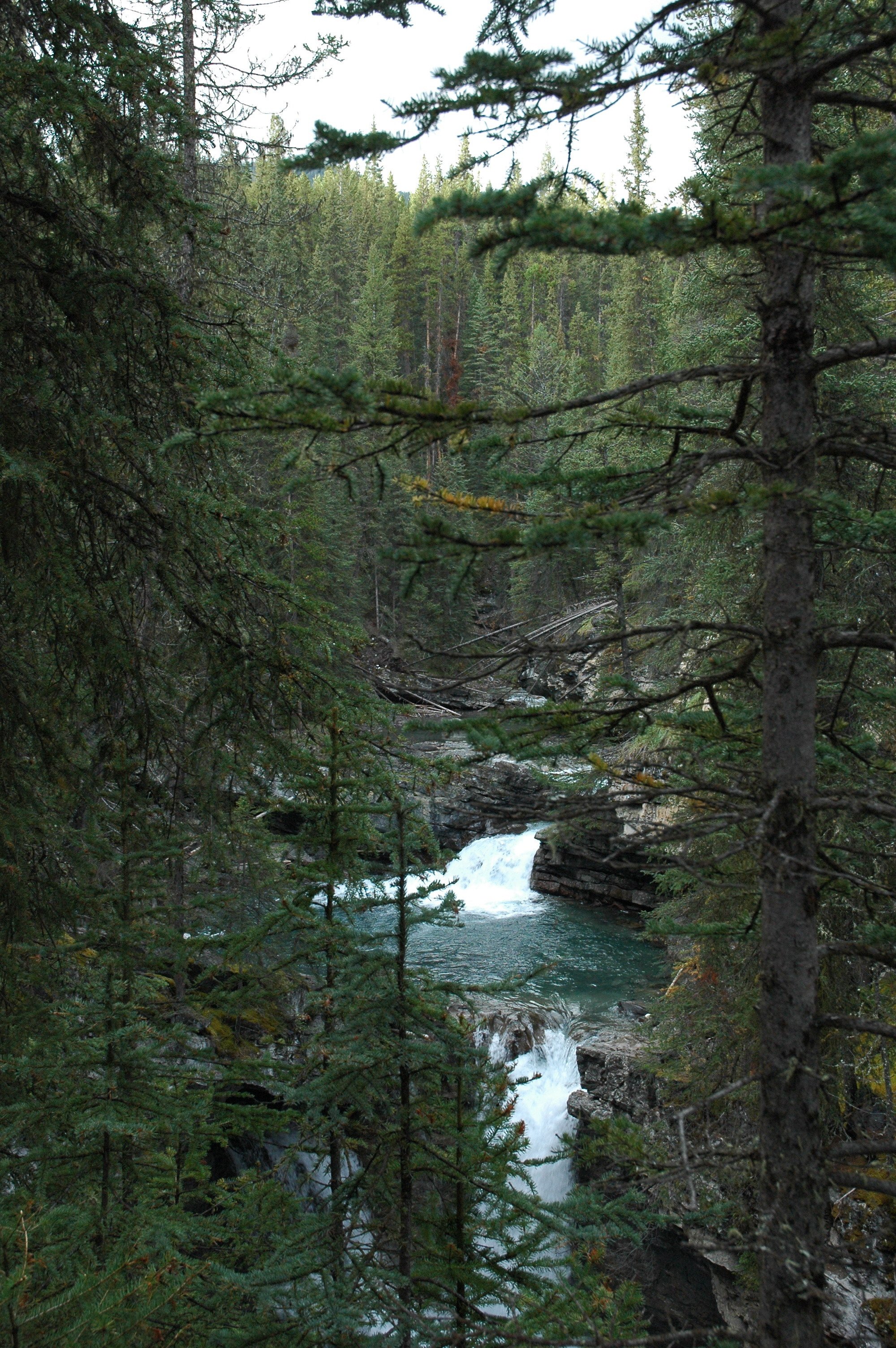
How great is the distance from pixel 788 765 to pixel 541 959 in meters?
15.0

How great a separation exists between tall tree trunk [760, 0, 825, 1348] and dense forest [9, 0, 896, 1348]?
0.05 feet

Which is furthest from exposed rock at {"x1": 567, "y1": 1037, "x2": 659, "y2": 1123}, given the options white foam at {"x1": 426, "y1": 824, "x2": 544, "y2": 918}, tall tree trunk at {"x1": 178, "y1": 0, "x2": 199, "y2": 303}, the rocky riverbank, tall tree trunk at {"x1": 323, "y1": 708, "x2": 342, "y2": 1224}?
tall tree trunk at {"x1": 178, "y1": 0, "x2": 199, "y2": 303}

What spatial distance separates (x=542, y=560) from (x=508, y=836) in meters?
20.7

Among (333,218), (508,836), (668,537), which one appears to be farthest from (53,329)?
(333,218)

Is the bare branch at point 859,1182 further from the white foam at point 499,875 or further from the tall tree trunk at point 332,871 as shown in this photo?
the white foam at point 499,875

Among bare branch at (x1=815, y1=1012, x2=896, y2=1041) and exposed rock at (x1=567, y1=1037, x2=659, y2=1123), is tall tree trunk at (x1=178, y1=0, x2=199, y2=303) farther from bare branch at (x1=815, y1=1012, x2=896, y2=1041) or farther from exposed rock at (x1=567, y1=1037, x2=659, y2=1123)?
exposed rock at (x1=567, y1=1037, x2=659, y2=1123)

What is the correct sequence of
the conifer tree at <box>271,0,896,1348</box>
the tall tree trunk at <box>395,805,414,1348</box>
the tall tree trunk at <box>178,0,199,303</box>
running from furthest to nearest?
the tall tree trunk at <box>178,0,199,303</box>
the tall tree trunk at <box>395,805,414,1348</box>
the conifer tree at <box>271,0,896,1348</box>

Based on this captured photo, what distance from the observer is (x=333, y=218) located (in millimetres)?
57750

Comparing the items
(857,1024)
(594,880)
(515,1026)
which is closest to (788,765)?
(857,1024)

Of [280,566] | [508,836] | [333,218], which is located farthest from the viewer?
[333,218]

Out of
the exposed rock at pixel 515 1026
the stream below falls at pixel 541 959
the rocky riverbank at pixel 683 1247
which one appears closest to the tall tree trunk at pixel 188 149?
the stream below falls at pixel 541 959

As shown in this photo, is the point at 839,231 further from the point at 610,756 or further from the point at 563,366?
the point at 563,366

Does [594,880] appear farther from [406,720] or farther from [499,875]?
[406,720]

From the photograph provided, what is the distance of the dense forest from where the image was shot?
9.09 ft
